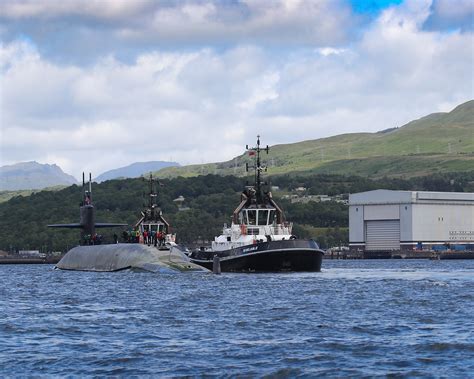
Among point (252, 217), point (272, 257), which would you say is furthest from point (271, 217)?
point (272, 257)

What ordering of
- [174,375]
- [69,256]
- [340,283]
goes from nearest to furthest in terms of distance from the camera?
1. [174,375]
2. [340,283]
3. [69,256]

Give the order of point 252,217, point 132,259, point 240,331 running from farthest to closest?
point 132,259, point 252,217, point 240,331

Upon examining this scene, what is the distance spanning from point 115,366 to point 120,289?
44424 millimetres

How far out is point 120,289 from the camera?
3460 inches

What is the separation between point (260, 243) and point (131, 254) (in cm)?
1932

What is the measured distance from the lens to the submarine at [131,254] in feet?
380

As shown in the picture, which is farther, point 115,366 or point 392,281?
point 392,281

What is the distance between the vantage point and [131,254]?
122 metres

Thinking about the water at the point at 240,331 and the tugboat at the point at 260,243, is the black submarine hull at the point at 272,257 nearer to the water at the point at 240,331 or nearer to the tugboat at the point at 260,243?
the tugboat at the point at 260,243

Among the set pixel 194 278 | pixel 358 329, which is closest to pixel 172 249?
pixel 194 278

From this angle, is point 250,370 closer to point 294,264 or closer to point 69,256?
point 294,264

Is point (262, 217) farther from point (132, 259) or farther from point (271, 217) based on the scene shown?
point (132, 259)

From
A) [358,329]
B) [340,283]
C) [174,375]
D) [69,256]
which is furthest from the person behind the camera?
[69,256]

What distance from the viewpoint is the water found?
142ft
